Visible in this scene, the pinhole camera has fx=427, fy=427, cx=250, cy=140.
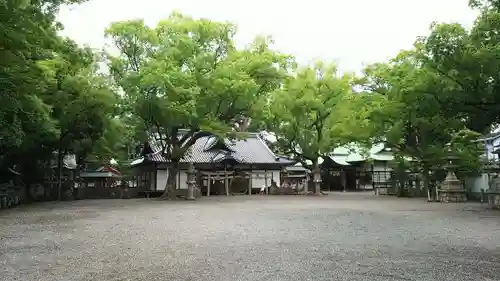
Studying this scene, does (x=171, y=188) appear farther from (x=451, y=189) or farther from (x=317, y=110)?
(x=451, y=189)

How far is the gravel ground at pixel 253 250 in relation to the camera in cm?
581

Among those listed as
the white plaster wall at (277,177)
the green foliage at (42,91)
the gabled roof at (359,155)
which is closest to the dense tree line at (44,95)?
the green foliage at (42,91)

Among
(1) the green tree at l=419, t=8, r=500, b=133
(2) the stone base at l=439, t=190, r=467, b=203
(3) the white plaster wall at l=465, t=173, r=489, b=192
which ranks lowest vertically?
(2) the stone base at l=439, t=190, r=467, b=203

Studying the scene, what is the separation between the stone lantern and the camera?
22.1 metres

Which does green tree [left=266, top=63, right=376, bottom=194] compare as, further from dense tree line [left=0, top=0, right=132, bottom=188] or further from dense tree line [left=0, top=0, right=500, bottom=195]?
dense tree line [left=0, top=0, right=132, bottom=188]

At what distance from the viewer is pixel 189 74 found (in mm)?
24266

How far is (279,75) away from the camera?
26.3 meters

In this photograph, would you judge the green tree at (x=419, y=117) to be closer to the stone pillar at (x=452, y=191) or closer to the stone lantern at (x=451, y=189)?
the stone lantern at (x=451, y=189)

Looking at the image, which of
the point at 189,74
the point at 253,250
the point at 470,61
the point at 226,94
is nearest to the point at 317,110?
the point at 226,94

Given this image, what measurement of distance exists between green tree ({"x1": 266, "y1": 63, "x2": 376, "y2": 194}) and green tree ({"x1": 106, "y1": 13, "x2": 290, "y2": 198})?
4.44 m

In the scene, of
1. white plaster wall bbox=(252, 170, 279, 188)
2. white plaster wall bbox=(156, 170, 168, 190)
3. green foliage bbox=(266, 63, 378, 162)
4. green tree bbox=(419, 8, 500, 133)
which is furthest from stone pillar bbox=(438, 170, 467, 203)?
white plaster wall bbox=(156, 170, 168, 190)

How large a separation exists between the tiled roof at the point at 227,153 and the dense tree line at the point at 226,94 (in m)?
3.80

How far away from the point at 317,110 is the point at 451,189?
12217 millimetres

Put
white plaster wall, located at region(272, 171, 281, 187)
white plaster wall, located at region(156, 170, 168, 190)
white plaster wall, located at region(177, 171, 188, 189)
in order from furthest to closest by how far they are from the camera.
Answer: white plaster wall, located at region(272, 171, 281, 187) < white plaster wall, located at region(177, 171, 188, 189) < white plaster wall, located at region(156, 170, 168, 190)
